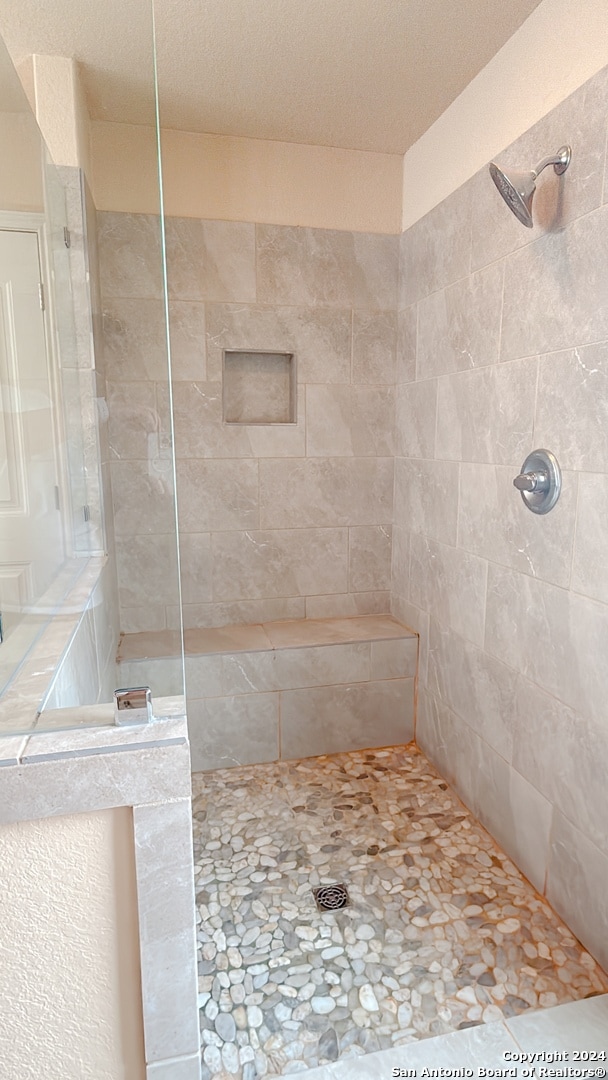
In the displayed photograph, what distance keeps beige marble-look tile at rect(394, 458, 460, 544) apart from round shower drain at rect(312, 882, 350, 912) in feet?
3.78

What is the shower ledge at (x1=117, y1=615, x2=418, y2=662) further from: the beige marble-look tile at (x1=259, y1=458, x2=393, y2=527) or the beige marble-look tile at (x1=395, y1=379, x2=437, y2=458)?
the beige marble-look tile at (x1=395, y1=379, x2=437, y2=458)

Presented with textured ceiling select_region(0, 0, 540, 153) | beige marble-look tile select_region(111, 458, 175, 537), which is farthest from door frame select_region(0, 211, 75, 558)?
textured ceiling select_region(0, 0, 540, 153)

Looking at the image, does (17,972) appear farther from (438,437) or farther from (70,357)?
(438,437)

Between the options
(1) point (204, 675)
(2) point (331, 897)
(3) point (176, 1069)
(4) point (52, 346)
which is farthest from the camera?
(1) point (204, 675)

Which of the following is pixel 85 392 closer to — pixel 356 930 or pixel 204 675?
pixel 204 675

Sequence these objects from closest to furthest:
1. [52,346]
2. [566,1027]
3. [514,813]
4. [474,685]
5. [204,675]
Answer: [566,1027], [514,813], [52,346], [474,685], [204,675]

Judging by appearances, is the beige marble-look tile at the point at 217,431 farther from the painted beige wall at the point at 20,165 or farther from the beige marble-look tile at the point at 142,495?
the painted beige wall at the point at 20,165

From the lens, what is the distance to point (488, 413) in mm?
1814

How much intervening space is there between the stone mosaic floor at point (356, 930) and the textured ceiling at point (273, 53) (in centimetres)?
218

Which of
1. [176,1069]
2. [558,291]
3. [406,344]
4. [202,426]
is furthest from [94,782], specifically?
[406,344]

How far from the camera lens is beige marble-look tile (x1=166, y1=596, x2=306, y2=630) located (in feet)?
8.21

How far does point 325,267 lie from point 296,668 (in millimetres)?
1640

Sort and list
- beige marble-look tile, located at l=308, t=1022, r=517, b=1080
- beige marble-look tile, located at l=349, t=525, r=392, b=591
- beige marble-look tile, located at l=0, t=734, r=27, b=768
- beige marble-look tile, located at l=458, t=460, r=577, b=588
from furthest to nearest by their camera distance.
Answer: beige marble-look tile, located at l=349, t=525, r=392, b=591 → beige marble-look tile, located at l=458, t=460, r=577, b=588 → beige marble-look tile, located at l=308, t=1022, r=517, b=1080 → beige marble-look tile, located at l=0, t=734, r=27, b=768

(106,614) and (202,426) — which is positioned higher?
(202,426)
